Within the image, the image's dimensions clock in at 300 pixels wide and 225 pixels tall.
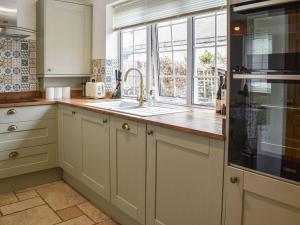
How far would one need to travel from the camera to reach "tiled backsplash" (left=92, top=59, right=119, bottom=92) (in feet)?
11.7

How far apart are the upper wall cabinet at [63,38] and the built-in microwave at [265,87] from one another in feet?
8.29

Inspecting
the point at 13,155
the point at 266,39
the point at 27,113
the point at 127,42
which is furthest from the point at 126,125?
the point at 127,42

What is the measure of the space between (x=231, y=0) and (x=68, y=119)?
7.05 ft

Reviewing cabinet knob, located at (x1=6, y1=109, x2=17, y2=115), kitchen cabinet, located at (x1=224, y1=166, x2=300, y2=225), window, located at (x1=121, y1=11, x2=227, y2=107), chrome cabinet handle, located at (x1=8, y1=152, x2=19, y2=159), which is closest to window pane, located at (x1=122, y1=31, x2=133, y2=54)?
window, located at (x1=121, y1=11, x2=227, y2=107)

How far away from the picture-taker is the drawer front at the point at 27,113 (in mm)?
2928

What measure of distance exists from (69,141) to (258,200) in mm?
2173

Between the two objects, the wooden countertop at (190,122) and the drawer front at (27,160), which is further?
the drawer front at (27,160)

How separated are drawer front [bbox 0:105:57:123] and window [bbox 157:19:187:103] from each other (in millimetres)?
1178

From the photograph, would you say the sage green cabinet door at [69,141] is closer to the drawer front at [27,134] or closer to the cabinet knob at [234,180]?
the drawer front at [27,134]

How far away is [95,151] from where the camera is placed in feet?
8.71

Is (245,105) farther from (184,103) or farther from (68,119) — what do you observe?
(68,119)

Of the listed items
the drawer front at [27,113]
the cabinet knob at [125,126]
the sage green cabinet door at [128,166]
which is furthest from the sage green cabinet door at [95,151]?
the drawer front at [27,113]

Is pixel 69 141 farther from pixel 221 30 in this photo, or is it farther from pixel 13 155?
pixel 221 30

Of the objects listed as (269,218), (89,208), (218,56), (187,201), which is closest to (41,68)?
(89,208)
